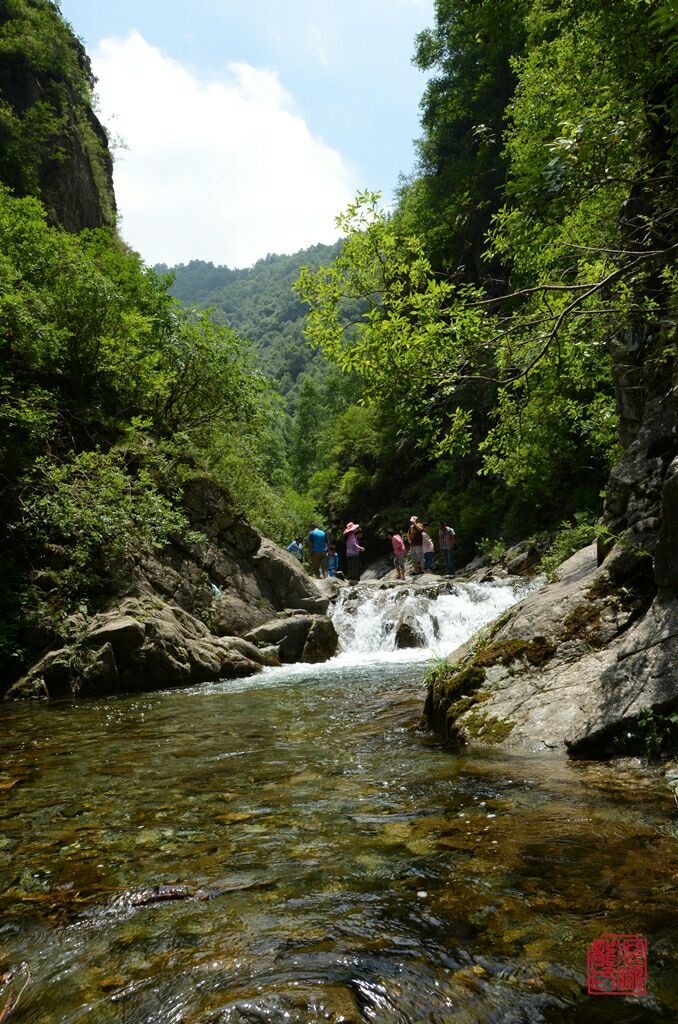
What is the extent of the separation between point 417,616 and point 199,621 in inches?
259

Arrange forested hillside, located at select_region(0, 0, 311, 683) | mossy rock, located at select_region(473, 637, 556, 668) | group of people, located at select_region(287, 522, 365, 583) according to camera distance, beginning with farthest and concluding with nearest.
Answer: group of people, located at select_region(287, 522, 365, 583) < forested hillside, located at select_region(0, 0, 311, 683) < mossy rock, located at select_region(473, 637, 556, 668)

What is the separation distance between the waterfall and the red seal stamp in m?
12.7

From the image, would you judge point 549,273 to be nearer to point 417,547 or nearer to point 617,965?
point 617,965

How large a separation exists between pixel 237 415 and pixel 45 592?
8.83 meters

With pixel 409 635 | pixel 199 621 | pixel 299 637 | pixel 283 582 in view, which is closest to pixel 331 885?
pixel 199 621

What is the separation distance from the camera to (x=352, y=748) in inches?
234

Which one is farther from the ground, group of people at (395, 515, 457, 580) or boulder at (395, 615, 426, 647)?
group of people at (395, 515, 457, 580)

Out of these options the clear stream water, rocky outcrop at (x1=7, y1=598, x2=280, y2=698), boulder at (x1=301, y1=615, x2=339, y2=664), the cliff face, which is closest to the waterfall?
boulder at (x1=301, y1=615, x2=339, y2=664)

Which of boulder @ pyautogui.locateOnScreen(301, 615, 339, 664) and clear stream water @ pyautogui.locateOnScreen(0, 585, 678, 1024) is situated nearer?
clear stream water @ pyautogui.locateOnScreen(0, 585, 678, 1024)

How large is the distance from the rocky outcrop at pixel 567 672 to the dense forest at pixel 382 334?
226 cm

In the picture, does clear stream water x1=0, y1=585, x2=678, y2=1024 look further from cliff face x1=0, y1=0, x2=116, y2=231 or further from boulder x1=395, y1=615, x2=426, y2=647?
cliff face x1=0, y1=0, x2=116, y2=231

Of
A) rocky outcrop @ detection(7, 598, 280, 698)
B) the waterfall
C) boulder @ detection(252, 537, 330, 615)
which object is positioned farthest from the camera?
the waterfall

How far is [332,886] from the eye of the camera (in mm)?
3008

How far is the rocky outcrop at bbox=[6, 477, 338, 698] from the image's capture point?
34.6 feet
